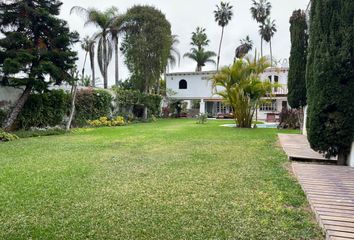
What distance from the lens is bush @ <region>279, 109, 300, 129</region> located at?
16.9 meters

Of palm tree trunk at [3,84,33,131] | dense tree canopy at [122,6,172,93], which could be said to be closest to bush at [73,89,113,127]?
palm tree trunk at [3,84,33,131]

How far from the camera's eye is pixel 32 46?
13.6 m

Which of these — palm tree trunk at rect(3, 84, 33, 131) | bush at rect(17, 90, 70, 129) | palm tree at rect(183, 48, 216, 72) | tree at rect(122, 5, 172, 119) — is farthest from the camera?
palm tree at rect(183, 48, 216, 72)

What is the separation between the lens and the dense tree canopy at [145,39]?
85.1 feet

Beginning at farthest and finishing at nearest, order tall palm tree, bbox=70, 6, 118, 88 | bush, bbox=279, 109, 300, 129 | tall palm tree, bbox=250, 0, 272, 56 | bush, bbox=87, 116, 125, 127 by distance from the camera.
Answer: tall palm tree, bbox=250, 0, 272, 56 < tall palm tree, bbox=70, 6, 118, 88 < bush, bbox=87, 116, 125, 127 < bush, bbox=279, 109, 300, 129

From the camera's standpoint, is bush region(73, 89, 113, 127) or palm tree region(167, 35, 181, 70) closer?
bush region(73, 89, 113, 127)

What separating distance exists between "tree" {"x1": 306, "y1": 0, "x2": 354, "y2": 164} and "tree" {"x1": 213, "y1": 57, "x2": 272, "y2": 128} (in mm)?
10027

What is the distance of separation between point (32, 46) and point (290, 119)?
13930 mm

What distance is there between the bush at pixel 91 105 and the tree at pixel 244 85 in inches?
318

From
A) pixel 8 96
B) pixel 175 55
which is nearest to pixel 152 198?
pixel 8 96

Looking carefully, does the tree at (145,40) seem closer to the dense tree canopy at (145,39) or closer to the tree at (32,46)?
the dense tree canopy at (145,39)

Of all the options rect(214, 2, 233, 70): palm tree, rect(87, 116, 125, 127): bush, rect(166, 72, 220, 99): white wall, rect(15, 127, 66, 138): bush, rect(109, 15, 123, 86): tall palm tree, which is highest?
rect(214, 2, 233, 70): palm tree

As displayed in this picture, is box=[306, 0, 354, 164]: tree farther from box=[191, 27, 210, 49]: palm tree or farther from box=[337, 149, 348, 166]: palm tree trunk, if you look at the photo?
box=[191, 27, 210, 49]: palm tree

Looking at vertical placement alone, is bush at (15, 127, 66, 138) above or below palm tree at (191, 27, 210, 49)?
below
